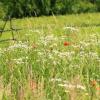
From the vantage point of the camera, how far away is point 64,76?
16.8 ft

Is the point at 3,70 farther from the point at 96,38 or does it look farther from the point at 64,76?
the point at 96,38

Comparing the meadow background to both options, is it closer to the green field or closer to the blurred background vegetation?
the green field

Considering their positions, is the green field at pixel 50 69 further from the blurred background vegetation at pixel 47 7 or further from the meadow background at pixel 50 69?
the blurred background vegetation at pixel 47 7

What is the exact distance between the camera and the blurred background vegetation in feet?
96.8

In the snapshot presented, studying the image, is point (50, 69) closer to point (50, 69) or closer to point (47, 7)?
point (50, 69)

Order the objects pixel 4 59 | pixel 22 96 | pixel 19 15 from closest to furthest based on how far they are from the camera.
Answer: pixel 22 96 < pixel 4 59 < pixel 19 15

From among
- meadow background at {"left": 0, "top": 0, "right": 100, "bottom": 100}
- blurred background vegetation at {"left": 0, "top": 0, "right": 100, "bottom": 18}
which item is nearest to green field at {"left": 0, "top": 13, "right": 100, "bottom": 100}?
meadow background at {"left": 0, "top": 0, "right": 100, "bottom": 100}

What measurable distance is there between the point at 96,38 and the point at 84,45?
1.58ft

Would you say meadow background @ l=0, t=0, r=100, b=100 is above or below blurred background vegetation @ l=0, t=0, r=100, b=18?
above

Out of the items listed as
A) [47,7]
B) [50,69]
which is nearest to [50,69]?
[50,69]

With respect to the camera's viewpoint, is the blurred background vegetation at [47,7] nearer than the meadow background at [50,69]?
No

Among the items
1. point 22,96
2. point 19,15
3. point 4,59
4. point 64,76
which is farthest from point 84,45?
point 19,15

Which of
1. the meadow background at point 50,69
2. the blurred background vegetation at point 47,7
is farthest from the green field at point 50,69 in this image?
the blurred background vegetation at point 47,7

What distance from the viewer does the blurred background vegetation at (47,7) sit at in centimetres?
2952
